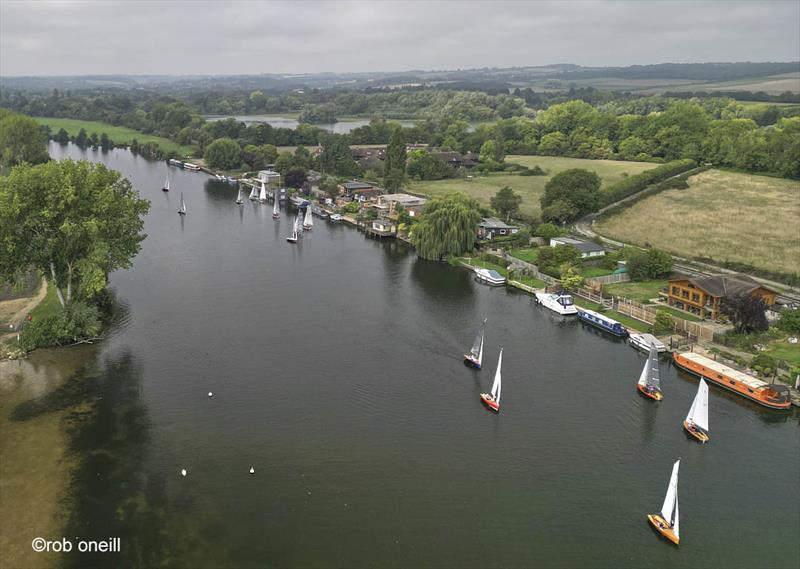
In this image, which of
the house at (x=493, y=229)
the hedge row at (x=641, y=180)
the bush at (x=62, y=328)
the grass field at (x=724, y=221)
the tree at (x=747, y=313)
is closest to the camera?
the bush at (x=62, y=328)

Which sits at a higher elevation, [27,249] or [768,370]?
[27,249]

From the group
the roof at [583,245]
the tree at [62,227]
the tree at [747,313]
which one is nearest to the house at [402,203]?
the roof at [583,245]

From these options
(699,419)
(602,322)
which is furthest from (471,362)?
(699,419)

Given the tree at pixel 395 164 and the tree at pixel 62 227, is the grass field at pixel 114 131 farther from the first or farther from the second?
the tree at pixel 62 227

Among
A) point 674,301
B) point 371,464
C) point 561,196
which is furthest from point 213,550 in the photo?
point 561,196

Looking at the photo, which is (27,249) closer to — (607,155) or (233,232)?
(233,232)

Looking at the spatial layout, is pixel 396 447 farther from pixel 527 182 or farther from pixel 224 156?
pixel 224 156
